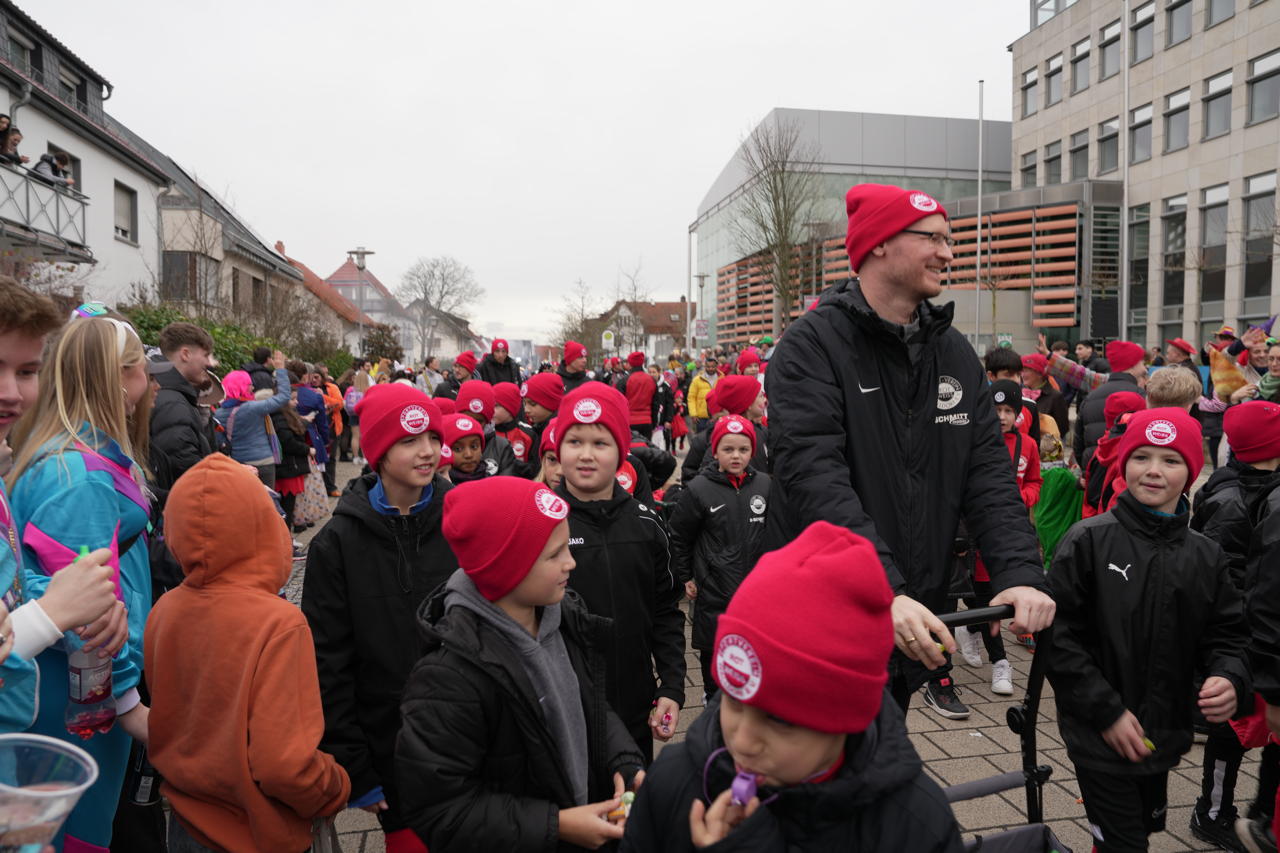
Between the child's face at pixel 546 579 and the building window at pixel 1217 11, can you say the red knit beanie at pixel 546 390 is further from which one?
the building window at pixel 1217 11

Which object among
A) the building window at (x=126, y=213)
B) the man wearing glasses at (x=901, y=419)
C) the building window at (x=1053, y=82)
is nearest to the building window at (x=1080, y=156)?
the building window at (x=1053, y=82)

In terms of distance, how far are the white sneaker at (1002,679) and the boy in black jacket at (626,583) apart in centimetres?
316

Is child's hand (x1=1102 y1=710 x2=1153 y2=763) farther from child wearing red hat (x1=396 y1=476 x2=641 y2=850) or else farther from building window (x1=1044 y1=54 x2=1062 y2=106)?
building window (x1=1044 y1=54 x2=1062 y2=106)

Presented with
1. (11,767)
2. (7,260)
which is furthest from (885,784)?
(7,260)

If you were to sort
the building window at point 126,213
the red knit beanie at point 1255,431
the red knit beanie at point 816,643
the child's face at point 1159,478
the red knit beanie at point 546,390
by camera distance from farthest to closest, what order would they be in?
the building window at point 126,213 < the red knit beanie at point 546,390 < the red knit beanie at point 1255,431 < the child's face at point 1159,478 < the red knit beanie at point 816,643

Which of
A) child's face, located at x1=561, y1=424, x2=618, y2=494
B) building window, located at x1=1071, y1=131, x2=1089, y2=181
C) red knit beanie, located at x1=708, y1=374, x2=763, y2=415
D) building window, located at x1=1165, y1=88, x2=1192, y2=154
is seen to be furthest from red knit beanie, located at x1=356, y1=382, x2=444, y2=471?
building window, located at x1=1071, y1=131, x2=1089, y2=181

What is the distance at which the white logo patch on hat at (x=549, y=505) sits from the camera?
2330 millimetres

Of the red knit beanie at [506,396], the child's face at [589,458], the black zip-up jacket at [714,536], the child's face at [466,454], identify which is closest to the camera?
the child's face at [589,458]

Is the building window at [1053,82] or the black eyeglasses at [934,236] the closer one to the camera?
the black eyeglasses at [934,236]

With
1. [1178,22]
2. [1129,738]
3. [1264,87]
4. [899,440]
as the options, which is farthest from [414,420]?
[1178,22]

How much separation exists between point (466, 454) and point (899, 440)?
11.8 feet

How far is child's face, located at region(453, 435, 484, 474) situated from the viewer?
5387 mm

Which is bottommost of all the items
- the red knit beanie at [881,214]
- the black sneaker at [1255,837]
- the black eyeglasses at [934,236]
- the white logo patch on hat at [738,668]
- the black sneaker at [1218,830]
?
the black sneaker at [1218,830]

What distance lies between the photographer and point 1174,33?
2998cm
